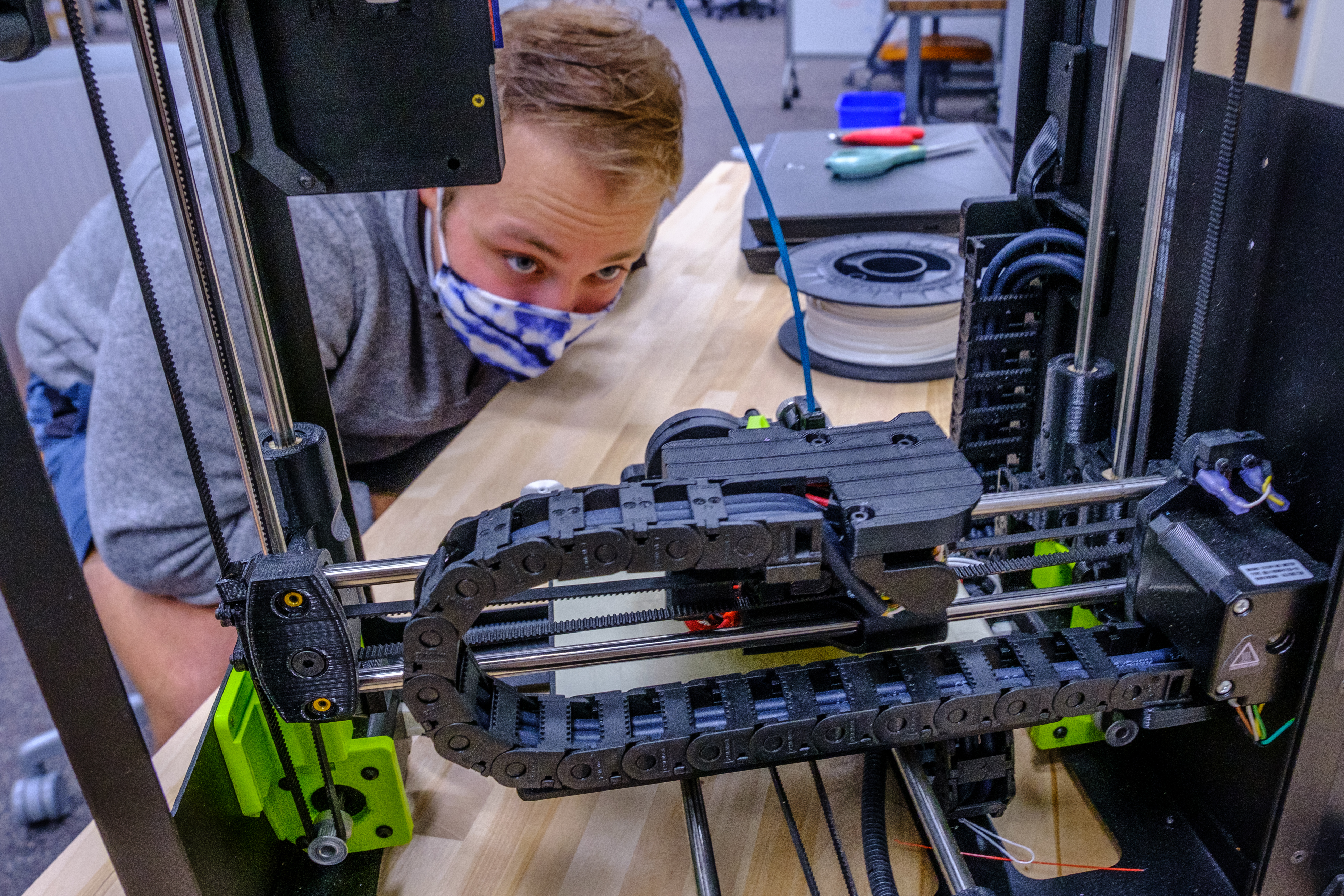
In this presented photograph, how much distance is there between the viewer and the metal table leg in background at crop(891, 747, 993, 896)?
19.6 inches


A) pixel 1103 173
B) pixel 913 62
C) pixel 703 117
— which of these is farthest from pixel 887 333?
pixel 703 117

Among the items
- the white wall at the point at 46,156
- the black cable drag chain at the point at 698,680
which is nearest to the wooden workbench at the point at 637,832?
the black cable drag chain at the point at 698,680

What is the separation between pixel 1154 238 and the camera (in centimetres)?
52

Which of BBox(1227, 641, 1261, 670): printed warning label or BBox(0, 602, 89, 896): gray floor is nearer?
BBox(1227, 641, 1261, 670): printed warning label

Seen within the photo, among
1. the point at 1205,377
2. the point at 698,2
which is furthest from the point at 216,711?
the point at 698,2

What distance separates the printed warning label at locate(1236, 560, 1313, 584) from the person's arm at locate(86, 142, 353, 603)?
0.82 meters

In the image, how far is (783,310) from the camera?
1331 millimetres

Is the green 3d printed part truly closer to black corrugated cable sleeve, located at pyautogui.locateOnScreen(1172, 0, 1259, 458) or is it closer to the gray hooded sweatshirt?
the gray hooded sweatshirt

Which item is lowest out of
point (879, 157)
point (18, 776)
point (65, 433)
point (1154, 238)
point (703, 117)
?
point (18, 776)

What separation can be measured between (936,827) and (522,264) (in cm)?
74

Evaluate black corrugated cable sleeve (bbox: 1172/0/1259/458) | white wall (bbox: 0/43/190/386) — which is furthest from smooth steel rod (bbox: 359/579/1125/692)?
white wall (bbox: 0/43/190/386)

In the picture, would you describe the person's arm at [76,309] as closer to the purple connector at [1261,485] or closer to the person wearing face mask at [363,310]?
the person wearing face mask at [363,310]

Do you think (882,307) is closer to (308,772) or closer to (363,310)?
(363,310)

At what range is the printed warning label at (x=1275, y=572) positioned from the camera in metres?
0.45
